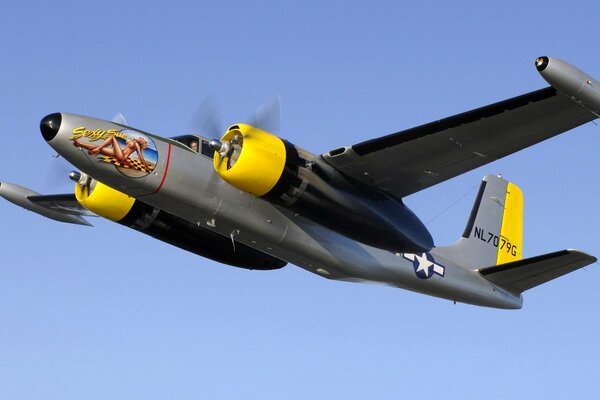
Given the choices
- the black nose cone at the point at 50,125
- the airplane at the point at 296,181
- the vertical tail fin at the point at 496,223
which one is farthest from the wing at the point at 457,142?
the vertical tail fin at the point at 496,223

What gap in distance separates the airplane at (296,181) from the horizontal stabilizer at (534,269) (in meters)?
0.07

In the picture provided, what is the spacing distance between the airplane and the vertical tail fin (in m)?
4.45

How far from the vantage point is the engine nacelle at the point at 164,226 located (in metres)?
24.9

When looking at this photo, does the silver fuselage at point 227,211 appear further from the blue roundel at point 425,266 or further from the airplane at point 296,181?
the blue roundel at point 425,266

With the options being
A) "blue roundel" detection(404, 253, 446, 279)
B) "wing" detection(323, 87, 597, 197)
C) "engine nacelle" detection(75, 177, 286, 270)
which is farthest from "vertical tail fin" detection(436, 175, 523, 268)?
"engine nacelle" detection(75, 177, 286, 270)

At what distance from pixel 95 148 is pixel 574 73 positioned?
10.1 metres

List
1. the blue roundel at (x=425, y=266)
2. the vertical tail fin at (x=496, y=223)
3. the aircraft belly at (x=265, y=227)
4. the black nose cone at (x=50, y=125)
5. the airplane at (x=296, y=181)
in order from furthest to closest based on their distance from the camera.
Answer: the vertical tail fin at (x=496, y=223) → the blue roundel at (x=425, y=266) → the aircraft belly at (x=265, y=227) → the black nose cone at (x=50, y=125) → the airplane at (x=296, y=181)

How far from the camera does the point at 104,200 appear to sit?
81.6ft

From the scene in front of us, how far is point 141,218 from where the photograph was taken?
25391 mm

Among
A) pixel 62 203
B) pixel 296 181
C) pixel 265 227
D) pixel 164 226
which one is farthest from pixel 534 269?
pixel 62 203

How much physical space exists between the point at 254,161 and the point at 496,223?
1262cm

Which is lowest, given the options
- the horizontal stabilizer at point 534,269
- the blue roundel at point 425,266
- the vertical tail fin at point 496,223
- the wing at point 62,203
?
the wing at point 62,203

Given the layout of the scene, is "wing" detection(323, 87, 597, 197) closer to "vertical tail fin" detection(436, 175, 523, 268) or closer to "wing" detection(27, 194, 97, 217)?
"vertical tail fin" detection(436, 175, 523, 268)

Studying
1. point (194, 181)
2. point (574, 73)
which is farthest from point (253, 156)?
point (574, 73)
